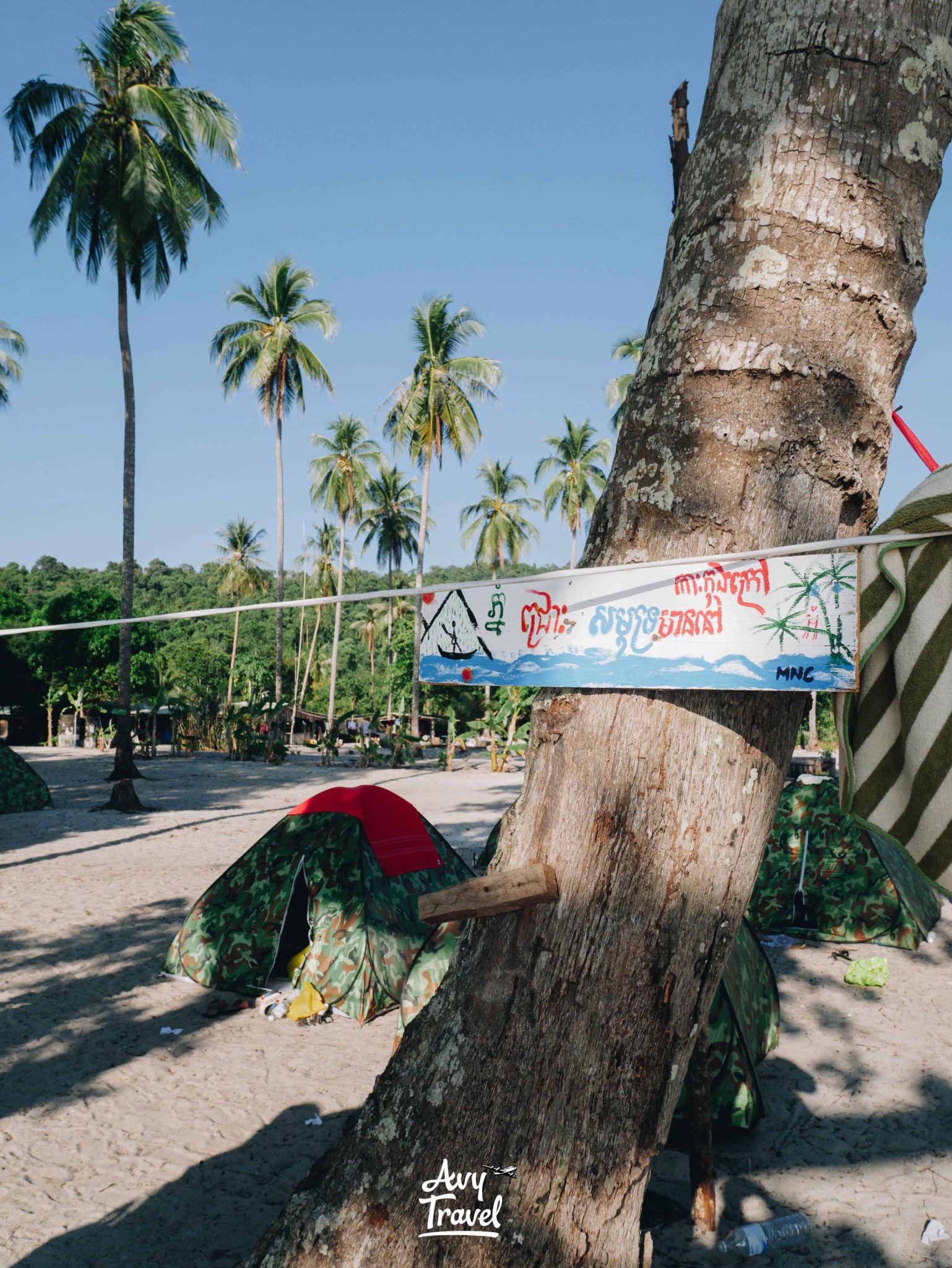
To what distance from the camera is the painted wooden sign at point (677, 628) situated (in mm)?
1565

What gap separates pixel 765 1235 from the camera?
3430 mm

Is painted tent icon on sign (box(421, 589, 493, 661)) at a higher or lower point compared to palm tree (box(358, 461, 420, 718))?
lower

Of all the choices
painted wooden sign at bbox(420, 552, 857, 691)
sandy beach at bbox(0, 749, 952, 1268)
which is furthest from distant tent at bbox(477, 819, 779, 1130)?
painted wooden sign at bbox(420, 552, 857, 691)

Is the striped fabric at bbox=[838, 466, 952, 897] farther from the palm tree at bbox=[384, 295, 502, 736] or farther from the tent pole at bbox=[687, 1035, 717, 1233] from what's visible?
the palm tree at bbox=[384, 295, 502, 736]

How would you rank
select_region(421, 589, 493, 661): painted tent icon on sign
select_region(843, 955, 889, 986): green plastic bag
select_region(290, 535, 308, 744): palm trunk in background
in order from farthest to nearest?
select_region(290, 535, 308, 744): palm trunk in background, select_region(843, 955, 889, 986): green plastic bag, select_region(421, 589, 493, 661): painted tent icon on sign

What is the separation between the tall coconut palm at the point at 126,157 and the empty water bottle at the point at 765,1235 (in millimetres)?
12235

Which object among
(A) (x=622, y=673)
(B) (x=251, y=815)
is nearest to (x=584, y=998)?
(A) (x=622, y=673)

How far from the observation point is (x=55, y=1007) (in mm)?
5582

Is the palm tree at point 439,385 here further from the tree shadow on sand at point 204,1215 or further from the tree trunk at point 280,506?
the tree shadow on sand at point 204,1215

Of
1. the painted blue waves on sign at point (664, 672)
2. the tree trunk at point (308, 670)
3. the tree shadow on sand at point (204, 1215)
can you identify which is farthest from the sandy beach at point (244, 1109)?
the tree trunk at point (308, 670)

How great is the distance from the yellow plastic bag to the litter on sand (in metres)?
3.49

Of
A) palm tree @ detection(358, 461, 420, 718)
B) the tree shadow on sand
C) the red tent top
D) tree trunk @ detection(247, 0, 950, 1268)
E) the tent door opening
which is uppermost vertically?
palm tree @ detection(358, 461, 420, 718)

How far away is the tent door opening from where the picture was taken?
610cm

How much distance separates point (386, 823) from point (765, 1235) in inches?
139
